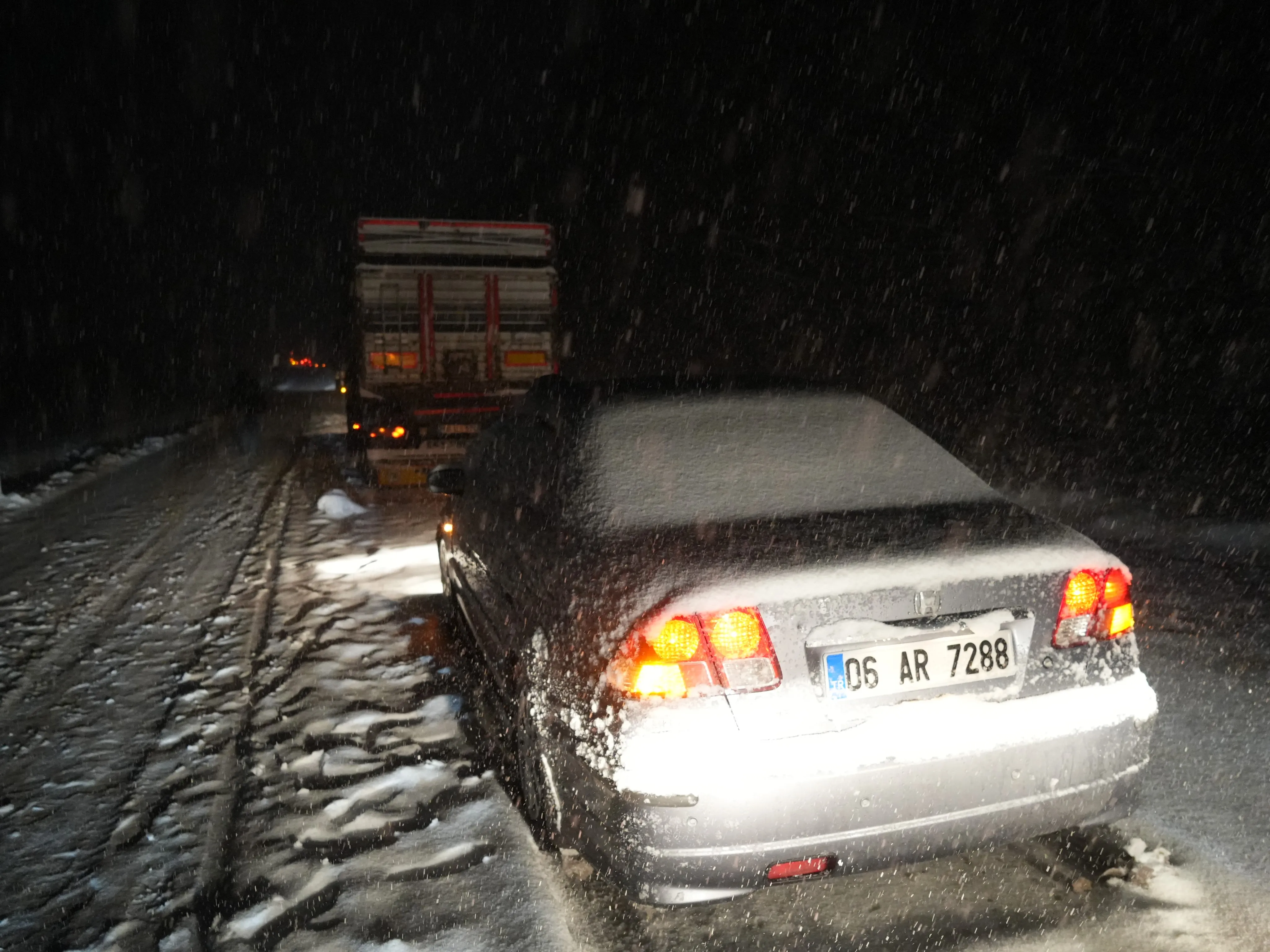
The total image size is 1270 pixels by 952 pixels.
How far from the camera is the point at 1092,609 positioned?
2.62 meters

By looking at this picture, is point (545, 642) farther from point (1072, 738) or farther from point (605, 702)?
point (1072, 738)

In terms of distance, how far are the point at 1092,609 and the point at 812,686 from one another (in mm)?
922

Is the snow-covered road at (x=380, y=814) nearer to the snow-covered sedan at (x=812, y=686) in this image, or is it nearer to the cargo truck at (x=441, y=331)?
the snow-covered sedan at (x=812, y=686)

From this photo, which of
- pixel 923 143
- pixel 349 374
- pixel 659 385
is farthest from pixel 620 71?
pixel 659 385

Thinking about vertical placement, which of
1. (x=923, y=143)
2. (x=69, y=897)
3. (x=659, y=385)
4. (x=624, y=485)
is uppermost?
(x=923, y=143)

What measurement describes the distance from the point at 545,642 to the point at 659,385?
135cm

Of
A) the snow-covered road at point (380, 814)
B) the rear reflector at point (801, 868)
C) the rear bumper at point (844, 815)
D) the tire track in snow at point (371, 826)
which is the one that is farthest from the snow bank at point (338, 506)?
the rear reflector at point (801, 868)

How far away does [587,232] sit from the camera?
1484 inches

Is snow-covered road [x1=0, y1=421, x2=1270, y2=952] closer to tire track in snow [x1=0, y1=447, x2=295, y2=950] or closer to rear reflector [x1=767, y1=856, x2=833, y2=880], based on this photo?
tire track in snow [x1=0, y1=447, x2=295, y2=950]

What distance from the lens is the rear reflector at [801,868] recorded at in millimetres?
2338

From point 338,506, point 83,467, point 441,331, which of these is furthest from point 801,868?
point 83,467

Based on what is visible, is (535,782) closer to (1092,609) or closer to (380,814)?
(380,814)

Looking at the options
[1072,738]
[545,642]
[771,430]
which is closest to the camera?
[1072,738]

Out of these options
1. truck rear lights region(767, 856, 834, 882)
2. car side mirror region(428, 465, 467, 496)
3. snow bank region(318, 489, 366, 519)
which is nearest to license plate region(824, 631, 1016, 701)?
truck rear lights region(767, 856, 834, 882)
